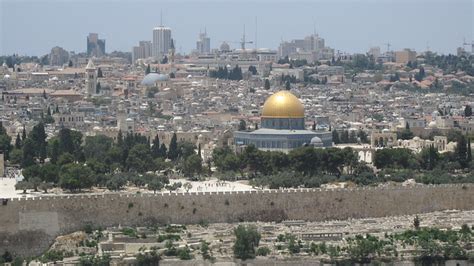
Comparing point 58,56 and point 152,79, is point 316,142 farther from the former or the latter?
point 58,56

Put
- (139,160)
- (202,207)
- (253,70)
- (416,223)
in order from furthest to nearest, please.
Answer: (253,70)
(139,160)
(202,207)
(416,223)

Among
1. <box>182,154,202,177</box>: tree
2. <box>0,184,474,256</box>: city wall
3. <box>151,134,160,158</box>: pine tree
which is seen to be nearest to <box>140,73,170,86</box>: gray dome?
<box>151,134,160,158</box>: pine tree

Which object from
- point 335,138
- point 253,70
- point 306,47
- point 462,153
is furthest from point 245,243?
point 306,47

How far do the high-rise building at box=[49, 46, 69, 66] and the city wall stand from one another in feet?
371

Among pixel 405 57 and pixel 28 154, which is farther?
pixel 405 57

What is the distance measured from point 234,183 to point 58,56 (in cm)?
11199

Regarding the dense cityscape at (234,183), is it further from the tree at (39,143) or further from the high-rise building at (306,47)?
the high-rise building at (306,47)

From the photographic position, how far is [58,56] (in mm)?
169750

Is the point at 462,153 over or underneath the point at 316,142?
over

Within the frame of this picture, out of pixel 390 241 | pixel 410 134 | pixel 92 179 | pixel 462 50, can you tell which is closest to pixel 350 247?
pixel 390 241

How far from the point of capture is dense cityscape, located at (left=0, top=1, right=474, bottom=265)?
1786 inches

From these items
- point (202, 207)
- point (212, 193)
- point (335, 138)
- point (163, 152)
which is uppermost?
point (212, 193)

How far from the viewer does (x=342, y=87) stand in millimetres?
127062

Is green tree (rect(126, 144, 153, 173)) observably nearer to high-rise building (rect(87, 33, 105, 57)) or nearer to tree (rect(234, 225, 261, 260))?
tree (rect(234, 225, 261, 260))
